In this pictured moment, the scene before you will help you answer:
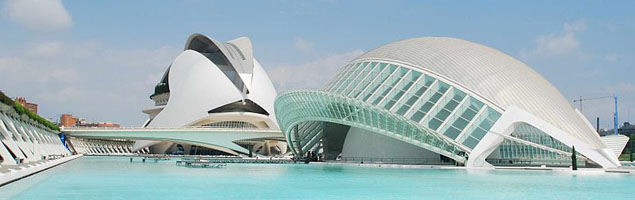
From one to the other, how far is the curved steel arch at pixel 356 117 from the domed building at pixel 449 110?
0.07 metres

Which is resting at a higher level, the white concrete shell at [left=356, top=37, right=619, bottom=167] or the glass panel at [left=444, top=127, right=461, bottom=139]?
the white concrete shell at [left=356, top=37, right=619, bottom=167]

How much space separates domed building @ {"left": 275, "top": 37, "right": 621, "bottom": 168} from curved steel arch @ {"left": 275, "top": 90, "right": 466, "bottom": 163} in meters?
0.07

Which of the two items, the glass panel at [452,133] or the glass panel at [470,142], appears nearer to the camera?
the glass panel at [470,142]

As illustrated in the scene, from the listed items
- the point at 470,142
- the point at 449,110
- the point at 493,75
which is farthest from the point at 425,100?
the point at 493,75

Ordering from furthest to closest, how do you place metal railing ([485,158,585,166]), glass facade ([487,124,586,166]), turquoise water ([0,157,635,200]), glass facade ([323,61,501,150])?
metal railing ([485,158,585,166]) → glass facade ([323,61,501,150]) → glass facade ([487,124,586,166]) → turquoise water ([0,157,635,200])

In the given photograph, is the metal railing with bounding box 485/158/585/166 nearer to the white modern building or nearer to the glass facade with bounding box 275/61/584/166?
the glass facade with bounding box 275/61/584/166

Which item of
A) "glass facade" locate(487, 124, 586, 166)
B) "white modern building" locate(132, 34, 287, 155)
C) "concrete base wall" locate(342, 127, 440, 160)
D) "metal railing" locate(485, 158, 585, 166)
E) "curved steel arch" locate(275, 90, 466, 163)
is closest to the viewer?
"glass facade" locate(487, 124, 586, 166)

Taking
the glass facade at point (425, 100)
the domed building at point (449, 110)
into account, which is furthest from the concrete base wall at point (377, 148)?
the glass facade at point (425, 100)

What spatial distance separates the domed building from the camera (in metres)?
36.9

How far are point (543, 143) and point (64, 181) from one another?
89.4ft

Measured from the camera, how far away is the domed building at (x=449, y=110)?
3694 cm

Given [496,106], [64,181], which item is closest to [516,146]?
[496,106]

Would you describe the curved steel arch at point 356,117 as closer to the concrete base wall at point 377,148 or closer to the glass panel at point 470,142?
the glass panel at point 470,142

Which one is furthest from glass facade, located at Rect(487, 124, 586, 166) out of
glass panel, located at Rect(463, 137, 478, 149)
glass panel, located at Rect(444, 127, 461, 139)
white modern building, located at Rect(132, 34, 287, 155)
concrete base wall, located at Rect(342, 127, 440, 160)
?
white modern building, located at Rect(132, 34, 287, 155)
